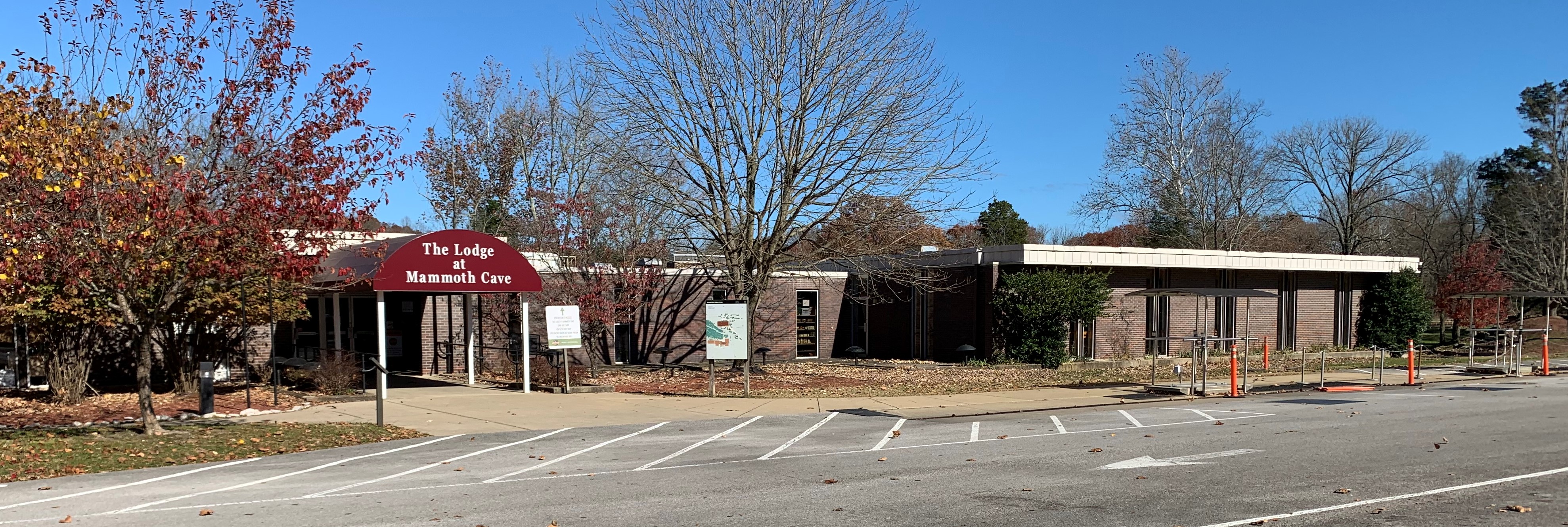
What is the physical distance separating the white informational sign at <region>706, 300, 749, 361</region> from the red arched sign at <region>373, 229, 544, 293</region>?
127 inches

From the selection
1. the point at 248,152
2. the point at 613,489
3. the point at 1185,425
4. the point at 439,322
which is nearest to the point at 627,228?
the point at 439,322

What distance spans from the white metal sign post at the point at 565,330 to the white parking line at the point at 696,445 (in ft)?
16.6

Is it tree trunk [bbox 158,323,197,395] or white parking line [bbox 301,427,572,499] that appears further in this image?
tree trunk [bbox 158,323,197,395]

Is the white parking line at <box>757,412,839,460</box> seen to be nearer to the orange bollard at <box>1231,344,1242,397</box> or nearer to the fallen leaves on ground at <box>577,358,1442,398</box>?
the fallen leaves on ground at <box>577,358,1442,398</box>

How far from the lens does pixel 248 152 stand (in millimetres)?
12711

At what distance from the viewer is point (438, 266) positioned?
1800cm

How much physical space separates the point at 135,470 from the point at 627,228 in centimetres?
1613

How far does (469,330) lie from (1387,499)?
17344mm

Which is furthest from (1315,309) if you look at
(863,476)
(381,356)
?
(381,356)

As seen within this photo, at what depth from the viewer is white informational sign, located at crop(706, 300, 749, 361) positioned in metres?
19.5

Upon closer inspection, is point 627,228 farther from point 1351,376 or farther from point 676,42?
Result: point 1351,376

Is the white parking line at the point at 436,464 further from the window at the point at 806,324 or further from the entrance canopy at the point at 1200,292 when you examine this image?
the window at the point at 806,324

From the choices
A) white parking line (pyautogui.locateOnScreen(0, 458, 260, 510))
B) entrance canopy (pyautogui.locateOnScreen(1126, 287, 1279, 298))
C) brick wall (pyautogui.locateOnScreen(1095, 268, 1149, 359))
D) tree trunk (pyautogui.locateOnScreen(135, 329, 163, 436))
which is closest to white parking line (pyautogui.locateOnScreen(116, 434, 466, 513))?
white parking line (pyautogui.locateOnScreen(0, 458, 260, 510))

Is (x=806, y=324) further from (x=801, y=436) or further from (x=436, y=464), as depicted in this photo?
(x=436, y=464)
